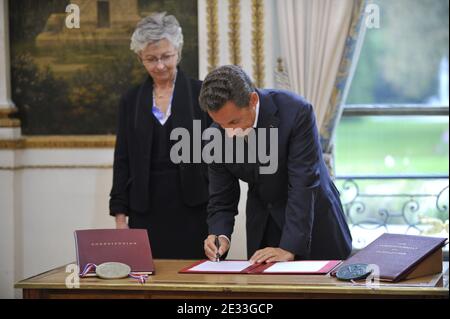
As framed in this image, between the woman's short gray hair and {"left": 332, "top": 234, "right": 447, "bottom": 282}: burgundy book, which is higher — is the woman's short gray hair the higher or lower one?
the higher one

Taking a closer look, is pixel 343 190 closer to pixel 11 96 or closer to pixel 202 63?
pixel 202 63

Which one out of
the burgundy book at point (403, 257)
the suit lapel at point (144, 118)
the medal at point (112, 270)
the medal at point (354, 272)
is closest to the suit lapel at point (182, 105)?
the suit lapel at point (144, 118)

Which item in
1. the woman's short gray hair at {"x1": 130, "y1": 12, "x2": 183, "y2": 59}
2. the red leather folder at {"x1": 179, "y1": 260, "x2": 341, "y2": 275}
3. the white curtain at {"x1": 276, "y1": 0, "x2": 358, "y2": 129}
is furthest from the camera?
the white curtain at {"x1": 276, "y1": 0, "x2": 358, "y2": 129}

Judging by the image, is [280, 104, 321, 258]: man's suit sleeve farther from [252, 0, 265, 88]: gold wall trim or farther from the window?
the window

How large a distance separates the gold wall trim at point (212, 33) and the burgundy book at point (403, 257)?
8.18ft

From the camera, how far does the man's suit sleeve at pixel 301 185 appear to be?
3584mm

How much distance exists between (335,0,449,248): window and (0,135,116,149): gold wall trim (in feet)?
5.79

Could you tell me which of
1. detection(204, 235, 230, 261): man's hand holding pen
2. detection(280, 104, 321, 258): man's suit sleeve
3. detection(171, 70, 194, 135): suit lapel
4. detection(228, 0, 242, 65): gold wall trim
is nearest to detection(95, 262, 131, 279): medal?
detection(204, 235, 230, 261): man's hand holding pen

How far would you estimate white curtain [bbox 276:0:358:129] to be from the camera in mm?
5551

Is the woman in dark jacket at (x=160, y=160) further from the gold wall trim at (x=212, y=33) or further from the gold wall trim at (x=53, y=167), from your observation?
the gold wall trim at (x=53, y=167)

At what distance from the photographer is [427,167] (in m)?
6.23

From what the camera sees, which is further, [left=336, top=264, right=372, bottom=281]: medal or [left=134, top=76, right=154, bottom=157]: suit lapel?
[left=134, top=76, right=154, bottom=157]: suit lapel
